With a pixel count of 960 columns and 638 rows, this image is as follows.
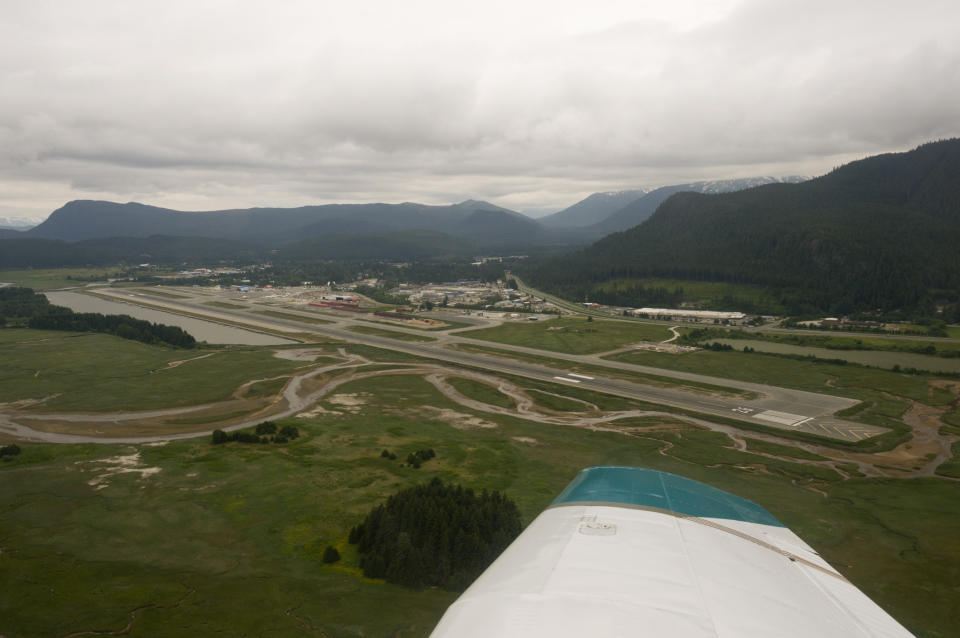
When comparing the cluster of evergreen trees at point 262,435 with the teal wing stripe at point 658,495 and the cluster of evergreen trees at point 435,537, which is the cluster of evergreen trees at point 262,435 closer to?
the cluster of evergreen trees at point 435,537

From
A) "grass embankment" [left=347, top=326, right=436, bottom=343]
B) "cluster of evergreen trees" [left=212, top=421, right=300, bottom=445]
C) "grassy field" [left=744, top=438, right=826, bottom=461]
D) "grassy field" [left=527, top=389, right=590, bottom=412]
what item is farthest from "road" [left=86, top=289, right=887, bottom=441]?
"cluster of evergreen trees" [left=212, top=421, right=300, bottom=445]

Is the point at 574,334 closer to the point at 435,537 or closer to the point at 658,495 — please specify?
the point at 435,537

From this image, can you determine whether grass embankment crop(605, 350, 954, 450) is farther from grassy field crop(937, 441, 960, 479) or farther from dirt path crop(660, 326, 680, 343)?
dirt path crop(660, 326, 680, 343)

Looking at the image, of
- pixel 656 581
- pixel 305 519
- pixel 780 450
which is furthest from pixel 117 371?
pixel 656 581

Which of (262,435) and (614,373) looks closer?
(262,435)

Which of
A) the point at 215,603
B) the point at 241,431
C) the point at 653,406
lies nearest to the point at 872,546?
the point at 653,406
